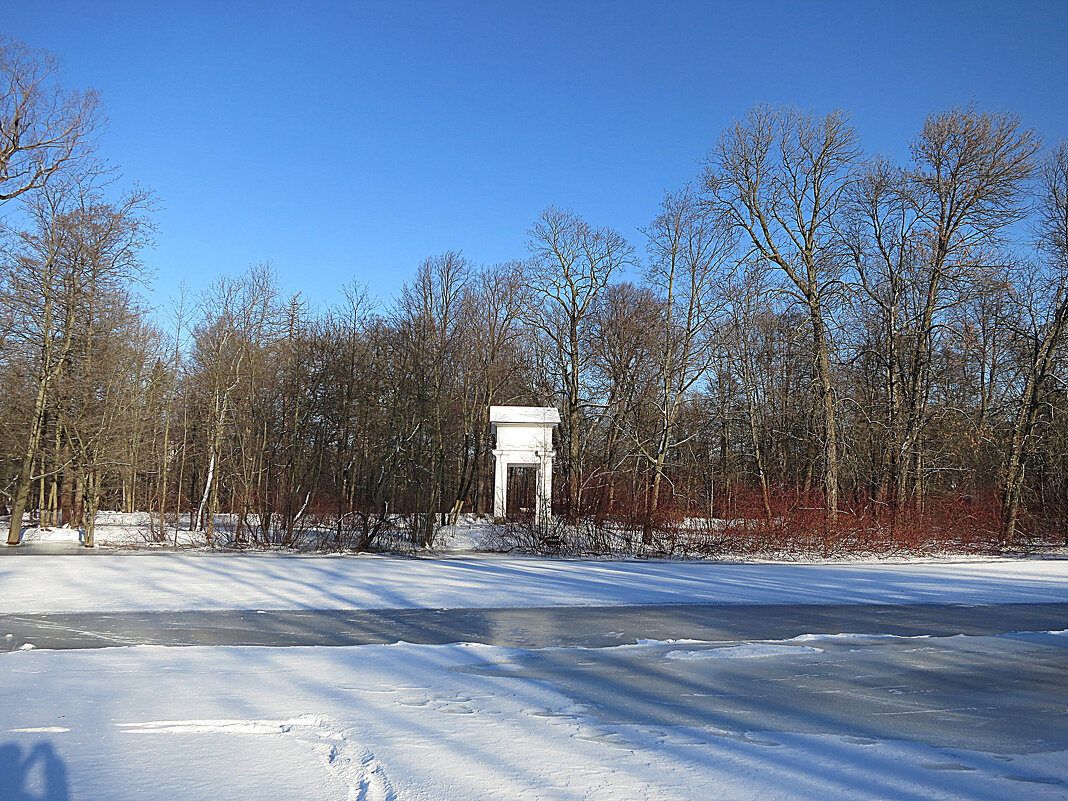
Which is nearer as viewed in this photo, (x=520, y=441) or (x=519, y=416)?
(x=520, y=441)

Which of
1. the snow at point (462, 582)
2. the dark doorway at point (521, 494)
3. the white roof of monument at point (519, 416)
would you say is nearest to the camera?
the snow at point (462, 582)

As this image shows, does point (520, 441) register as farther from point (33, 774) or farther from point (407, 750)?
Answer: point (33, 774)

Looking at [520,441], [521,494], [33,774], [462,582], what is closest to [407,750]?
[33,774]

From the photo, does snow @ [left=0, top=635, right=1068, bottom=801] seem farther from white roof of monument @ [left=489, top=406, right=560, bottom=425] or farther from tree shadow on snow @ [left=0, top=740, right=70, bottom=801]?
white roof of monument @ [left=489, top=406, right=560, bottom=425]

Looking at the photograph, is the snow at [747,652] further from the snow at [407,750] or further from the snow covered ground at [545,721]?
the snow at [407,750]

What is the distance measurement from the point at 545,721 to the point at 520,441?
23724 millimetres

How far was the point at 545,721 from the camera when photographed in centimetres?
567

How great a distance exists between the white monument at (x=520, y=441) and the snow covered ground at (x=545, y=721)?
61.4 feet

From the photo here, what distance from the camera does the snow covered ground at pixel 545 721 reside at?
14.4 ft

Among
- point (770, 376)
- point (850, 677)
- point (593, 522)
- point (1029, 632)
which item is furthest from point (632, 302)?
point (850, 677)

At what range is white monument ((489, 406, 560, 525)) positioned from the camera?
93.0ft

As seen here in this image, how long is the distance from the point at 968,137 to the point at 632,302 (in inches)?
738

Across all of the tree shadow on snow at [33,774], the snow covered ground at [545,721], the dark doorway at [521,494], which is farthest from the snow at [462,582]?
the tree shadow on snow at [33,774]

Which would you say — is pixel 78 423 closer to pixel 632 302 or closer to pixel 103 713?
pixel 103 713
